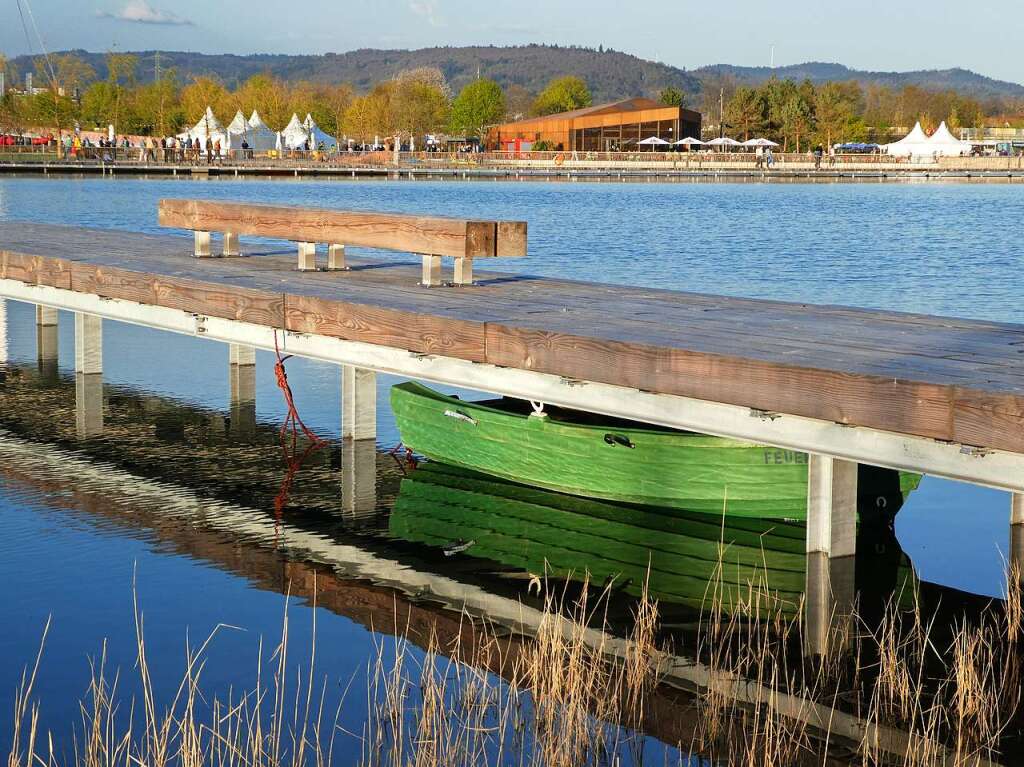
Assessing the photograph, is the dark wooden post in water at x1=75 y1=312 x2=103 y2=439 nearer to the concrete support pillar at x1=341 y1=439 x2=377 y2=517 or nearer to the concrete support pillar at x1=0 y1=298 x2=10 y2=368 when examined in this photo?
the concrete support pillar at x1=0 y1=298 x2=10 y2=368

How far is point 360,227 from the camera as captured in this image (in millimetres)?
11719

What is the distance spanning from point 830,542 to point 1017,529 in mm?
1629

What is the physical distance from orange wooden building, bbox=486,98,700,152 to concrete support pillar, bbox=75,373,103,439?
111 m

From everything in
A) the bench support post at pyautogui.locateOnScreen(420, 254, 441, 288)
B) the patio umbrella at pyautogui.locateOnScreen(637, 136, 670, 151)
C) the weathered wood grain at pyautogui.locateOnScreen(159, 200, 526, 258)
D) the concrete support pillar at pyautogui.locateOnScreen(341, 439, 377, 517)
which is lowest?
the concrete support pillar at pyautogui.locateOnScreen(341, 439, 377, 517)

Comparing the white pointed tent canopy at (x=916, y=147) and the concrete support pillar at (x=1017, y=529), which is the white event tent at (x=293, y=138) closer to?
the white pointed tent canopy at (x=916, y=147)

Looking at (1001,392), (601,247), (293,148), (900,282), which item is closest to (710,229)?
(601,247)

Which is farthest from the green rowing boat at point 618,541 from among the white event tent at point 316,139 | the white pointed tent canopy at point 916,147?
the white pointed tent canopy at point 916,147

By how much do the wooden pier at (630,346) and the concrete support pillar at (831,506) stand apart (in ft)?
0.04

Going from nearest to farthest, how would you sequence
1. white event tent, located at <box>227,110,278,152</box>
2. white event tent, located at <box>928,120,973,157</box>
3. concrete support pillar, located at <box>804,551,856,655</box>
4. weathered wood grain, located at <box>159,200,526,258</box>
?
concrete support pillar, located at <box>804,551,856,655</box> < weathered wood grain, located at <box>159,200,526,258</box> < white event tent, located at <box>928,120,973,157</box> < white event tent, located at <box>227,110,278,152</box>

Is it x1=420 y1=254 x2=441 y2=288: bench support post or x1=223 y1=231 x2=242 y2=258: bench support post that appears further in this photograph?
x1=223 y1=231 x2=242 y2=258: bench support post

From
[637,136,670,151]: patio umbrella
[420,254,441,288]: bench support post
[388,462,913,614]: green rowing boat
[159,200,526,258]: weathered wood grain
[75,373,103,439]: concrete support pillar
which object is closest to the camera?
[388,462,913,614]: green rowing boat

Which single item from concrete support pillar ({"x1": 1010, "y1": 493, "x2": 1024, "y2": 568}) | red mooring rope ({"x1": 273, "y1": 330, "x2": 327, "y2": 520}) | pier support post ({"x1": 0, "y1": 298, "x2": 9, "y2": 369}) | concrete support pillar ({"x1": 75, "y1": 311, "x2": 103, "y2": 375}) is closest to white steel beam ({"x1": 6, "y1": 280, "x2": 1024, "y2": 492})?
red mooring rope ({"x1": 273, "y1": 330, "x2": 327, "y2": 520})

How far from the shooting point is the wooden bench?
10.9 meters

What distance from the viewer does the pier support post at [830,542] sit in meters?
8.42
